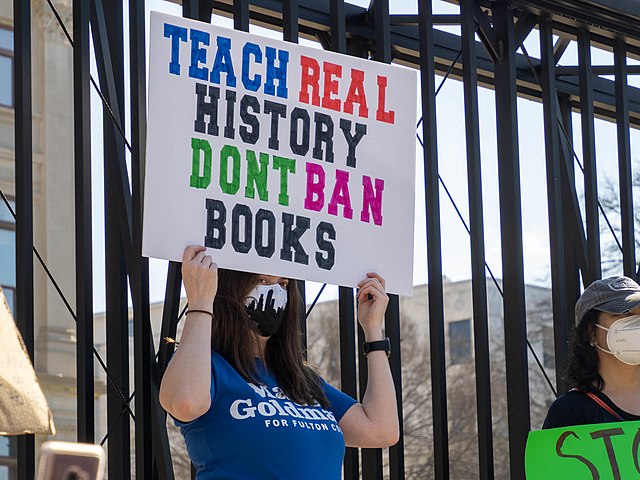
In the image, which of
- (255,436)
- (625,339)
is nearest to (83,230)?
(255,436)

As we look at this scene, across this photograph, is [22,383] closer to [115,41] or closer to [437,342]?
[115,41]

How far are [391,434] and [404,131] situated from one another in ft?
3.00

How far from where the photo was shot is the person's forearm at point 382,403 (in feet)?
11.1

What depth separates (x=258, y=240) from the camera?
11.1 feet

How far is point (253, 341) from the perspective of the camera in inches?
125

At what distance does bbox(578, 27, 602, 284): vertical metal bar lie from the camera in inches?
219

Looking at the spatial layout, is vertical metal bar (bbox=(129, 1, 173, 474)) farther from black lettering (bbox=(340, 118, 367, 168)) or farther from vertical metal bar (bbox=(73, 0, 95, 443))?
black lettering (bbox=(340, 118, 367, 168))

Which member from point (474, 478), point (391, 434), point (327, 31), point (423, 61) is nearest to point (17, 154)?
point (391, 434)

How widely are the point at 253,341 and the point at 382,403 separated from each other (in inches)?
17.3

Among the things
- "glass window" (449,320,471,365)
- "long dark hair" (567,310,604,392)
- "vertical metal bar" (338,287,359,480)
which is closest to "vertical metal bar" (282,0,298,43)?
"vertical metal bar" (338,287,359,480)

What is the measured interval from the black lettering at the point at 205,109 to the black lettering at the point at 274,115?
16 centimetres

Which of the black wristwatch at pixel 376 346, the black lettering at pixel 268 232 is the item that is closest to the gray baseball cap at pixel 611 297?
the black wristwatch at pixel 376 346

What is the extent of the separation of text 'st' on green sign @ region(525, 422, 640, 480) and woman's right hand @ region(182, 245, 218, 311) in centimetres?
112

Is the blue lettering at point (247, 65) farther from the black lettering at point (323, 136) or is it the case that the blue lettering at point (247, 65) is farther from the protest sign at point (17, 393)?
the protest sign at point (17, 393)
